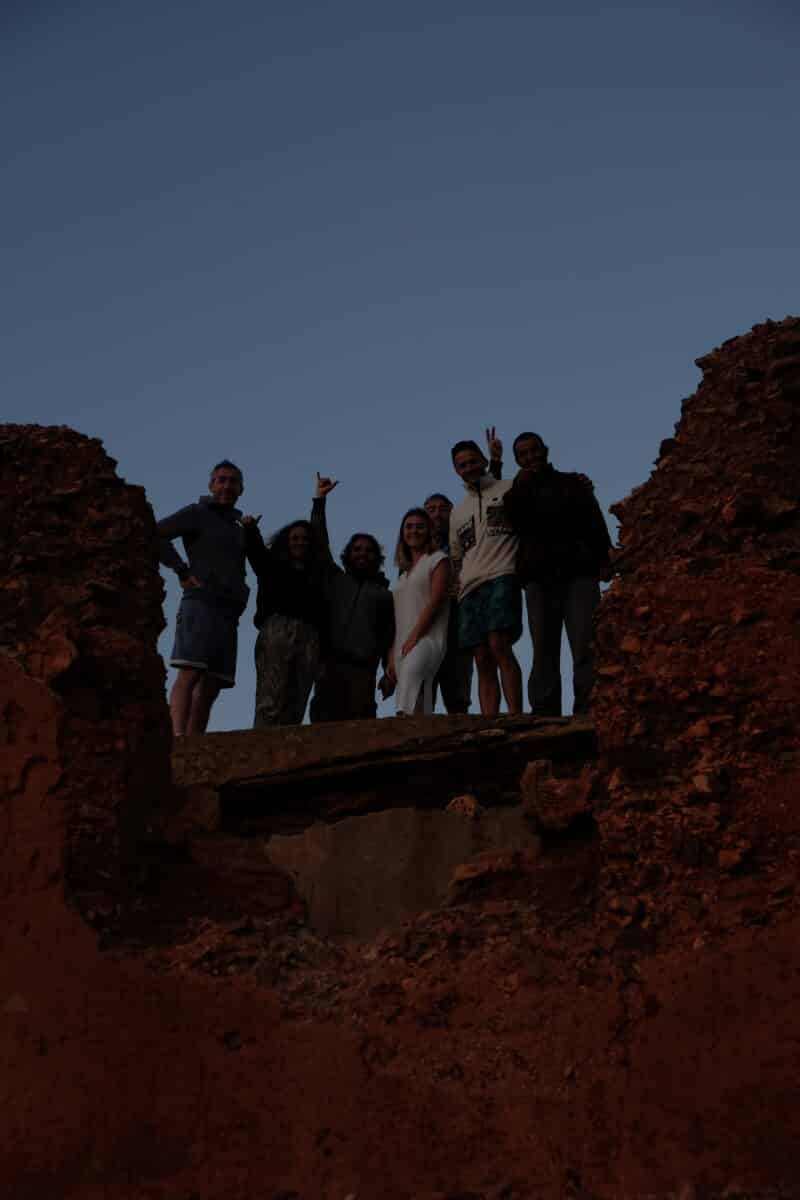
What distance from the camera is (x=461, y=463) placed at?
9109mm

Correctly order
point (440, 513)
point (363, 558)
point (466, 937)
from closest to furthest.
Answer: point (466, 937) < point (363, 558) < point (440, 513)

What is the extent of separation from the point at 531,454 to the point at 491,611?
101 centimetres

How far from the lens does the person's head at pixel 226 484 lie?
29.8 feet

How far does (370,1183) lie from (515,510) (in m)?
4.71

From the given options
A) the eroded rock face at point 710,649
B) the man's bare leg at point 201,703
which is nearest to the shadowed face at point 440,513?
the man's bare leg at point 201,703

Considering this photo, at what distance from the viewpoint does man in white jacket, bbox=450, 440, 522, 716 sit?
28.1 ft

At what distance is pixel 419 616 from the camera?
8781 mm

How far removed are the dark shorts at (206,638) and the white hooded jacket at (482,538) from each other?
1.47 m

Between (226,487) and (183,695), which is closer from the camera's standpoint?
(183,695)

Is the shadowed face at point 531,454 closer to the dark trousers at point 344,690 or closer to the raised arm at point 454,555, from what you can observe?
the raised arm at point 454,555

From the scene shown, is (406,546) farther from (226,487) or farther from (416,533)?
(226,487)

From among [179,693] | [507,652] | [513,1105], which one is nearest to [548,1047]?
[513,1105]

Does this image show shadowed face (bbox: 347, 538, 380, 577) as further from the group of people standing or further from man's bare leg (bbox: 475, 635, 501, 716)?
man's bare leg (bbox: 475, 635, 501, 716)

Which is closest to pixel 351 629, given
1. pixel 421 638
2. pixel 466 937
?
pixel 421 638
